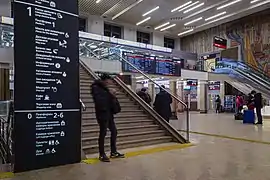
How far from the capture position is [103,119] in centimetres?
436

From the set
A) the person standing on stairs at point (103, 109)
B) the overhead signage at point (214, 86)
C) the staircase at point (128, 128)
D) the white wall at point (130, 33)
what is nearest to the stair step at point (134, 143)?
the staircase at point (128, 128)

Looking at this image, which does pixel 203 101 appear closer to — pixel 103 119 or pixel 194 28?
pixel 194 28

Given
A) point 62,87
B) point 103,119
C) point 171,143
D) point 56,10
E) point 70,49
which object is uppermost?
point 56,10

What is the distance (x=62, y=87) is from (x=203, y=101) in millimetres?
18877

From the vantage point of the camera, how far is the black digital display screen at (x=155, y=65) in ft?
47.9

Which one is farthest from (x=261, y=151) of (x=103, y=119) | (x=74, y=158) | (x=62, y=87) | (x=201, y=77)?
(x=201, y=77)

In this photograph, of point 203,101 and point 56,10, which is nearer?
point 56,10

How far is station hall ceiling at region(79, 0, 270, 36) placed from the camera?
1827 centimetres

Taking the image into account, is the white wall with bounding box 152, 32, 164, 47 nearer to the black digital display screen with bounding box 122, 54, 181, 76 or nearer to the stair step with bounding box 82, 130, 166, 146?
the black digital display screen with bounding box 122, 54, 181, 76

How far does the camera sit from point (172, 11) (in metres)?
20.0

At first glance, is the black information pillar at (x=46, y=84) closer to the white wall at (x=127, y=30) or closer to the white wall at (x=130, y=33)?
the white wall at (x=127, y=30)

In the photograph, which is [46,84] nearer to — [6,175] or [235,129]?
[6,175]

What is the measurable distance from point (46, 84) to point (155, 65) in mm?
11795

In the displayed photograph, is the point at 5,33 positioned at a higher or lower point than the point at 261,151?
higher
